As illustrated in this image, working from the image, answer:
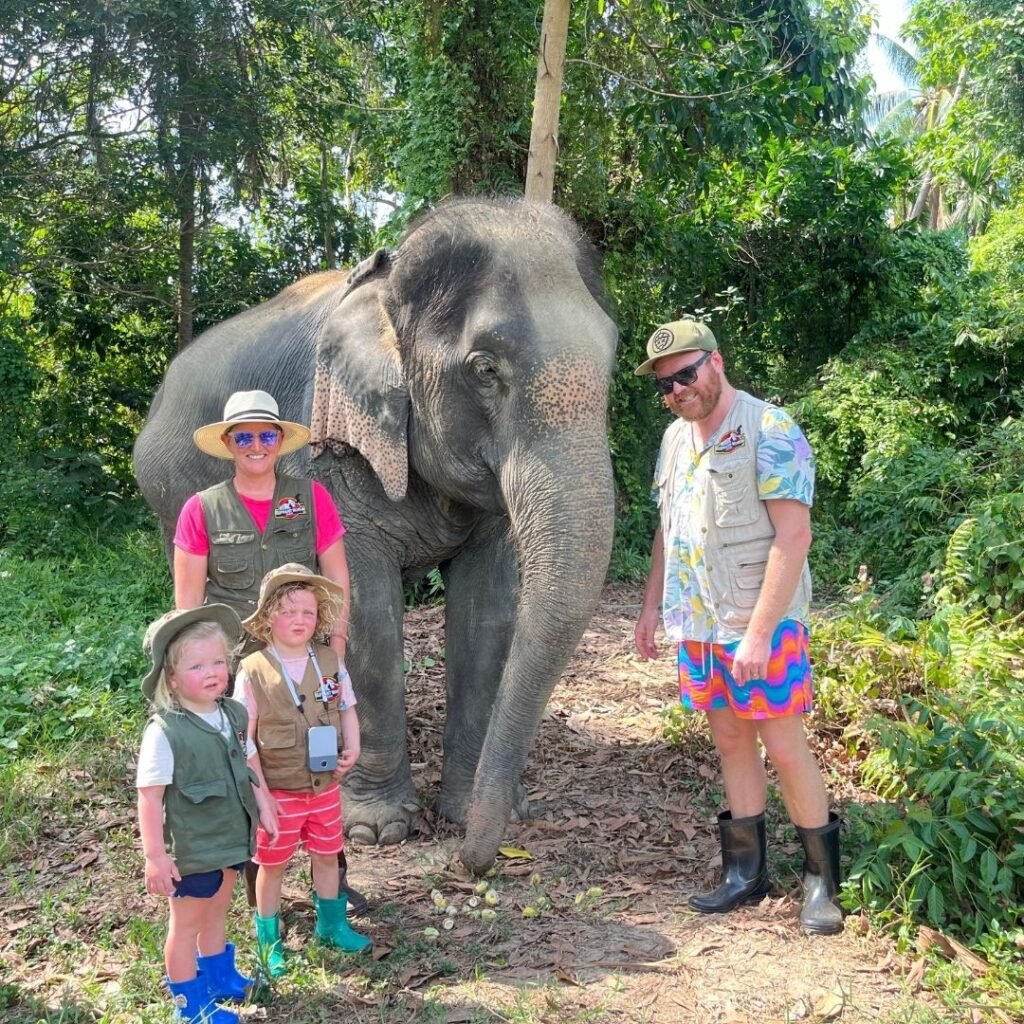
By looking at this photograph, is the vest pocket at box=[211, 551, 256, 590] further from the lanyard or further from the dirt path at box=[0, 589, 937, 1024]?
the dirt path at box=[0, 589, 937, 1024]

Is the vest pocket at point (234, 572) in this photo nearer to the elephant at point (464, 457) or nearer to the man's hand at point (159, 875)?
the elephant at point (464, 457)

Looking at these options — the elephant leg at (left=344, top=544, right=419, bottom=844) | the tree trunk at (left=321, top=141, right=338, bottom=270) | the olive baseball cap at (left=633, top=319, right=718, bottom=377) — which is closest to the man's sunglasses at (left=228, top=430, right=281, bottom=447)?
the elephant leg at (left=344, top=544, right=419, bottom=844)

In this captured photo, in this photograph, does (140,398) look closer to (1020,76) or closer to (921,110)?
(1020,76)

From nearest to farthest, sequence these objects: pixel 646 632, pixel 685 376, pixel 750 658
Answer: pixel 750 658 < pixel 685 376 < pixel 646 632

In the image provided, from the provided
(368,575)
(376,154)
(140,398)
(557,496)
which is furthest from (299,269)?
(557,496)

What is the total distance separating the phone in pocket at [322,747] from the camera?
3.10 metres

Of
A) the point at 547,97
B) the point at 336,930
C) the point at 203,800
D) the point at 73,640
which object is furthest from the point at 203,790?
the point at 547,97

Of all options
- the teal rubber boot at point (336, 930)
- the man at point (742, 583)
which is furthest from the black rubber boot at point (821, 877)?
Answer: the teal rubber boot at point (336, 930)

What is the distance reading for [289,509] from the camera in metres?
3.43

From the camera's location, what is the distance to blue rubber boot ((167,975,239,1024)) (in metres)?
2.76

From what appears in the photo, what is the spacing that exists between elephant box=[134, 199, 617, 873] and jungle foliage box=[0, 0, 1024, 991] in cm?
178

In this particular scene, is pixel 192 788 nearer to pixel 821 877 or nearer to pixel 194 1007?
pixel 194 1007

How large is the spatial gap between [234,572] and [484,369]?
1.10 metres

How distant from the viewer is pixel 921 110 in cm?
3172
